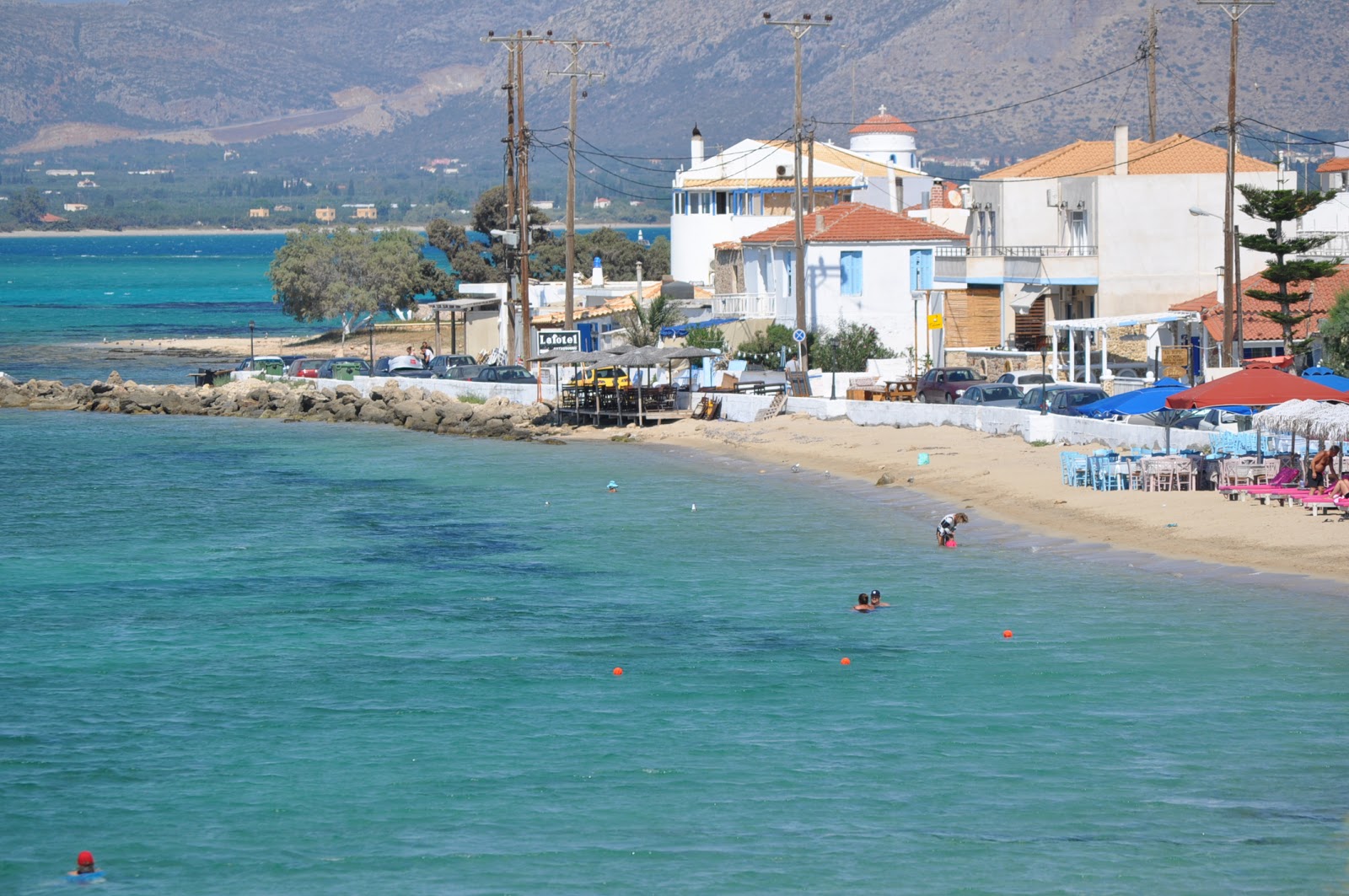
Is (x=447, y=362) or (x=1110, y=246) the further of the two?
(x=447, y=362)

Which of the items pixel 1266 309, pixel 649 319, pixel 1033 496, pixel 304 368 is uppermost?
pixel 649 319

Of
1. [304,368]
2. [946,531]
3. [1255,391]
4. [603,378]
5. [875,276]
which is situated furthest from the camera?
[304,368]

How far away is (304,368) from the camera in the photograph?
70.8 metres

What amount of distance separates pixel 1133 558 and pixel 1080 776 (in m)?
11.4

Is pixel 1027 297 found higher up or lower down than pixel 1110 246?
lower down

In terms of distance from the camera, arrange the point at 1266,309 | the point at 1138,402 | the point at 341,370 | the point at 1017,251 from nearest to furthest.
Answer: the point at 1138,402, the point at 1266,309, the point at 1017,251, the point at 341,370

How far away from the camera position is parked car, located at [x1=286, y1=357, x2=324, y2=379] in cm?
6975

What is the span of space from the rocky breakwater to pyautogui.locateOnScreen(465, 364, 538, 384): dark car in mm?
1266

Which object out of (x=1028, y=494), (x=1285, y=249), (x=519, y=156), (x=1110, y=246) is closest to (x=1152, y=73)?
(x=1110, y=246)

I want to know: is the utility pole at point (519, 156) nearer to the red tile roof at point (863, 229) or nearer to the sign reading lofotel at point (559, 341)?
the sign reading lofotel at point (559, 341)

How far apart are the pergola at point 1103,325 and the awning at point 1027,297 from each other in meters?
2.43

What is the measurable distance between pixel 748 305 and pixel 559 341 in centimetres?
1057

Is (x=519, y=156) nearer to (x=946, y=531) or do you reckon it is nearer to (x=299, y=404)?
(x=299, y=404)

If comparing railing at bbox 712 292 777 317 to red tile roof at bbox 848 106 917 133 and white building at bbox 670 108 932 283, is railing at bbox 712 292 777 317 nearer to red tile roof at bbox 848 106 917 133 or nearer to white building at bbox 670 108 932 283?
white building at bbox 670 108 932 283
